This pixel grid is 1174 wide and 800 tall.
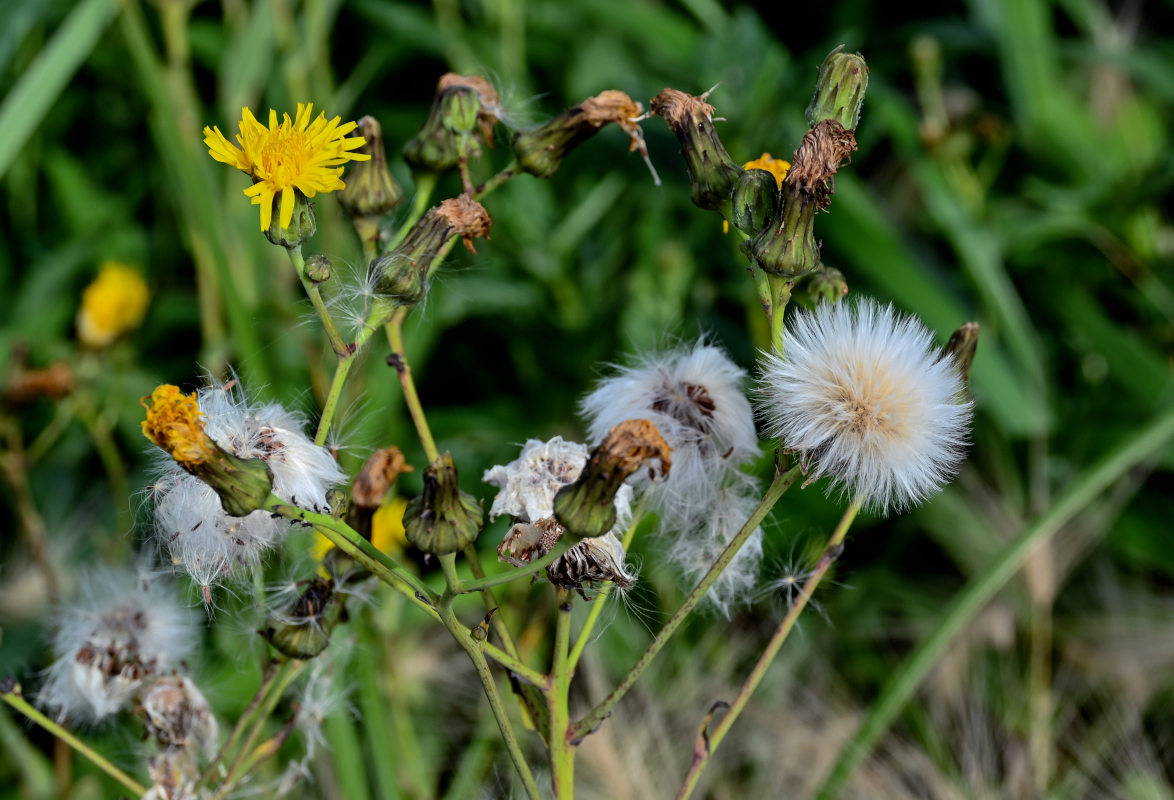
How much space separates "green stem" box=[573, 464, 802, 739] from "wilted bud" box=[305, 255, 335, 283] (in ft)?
1.03

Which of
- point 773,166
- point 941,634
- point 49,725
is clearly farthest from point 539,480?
point 941,634

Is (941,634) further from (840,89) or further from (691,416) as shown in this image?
(840,89)

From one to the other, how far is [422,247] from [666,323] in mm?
541

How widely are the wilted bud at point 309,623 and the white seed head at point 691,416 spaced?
0.23 metres

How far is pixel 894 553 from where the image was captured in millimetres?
1694

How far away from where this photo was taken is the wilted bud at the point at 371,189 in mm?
832

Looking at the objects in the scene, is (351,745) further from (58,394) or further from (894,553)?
(894,553)

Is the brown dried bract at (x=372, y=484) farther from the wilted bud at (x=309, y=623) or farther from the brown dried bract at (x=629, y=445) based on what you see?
the brown dried bract at (x=629, y=445)

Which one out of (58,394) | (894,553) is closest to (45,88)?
(58,394)

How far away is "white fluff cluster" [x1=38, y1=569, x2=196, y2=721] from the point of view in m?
0.94

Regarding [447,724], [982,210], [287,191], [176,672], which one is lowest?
[447,724]

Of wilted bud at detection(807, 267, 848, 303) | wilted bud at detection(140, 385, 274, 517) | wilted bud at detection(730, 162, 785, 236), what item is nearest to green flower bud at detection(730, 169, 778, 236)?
wilted bud at detection(730, 162, 785, 236)

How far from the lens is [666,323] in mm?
1266

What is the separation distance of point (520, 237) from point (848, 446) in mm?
1064
